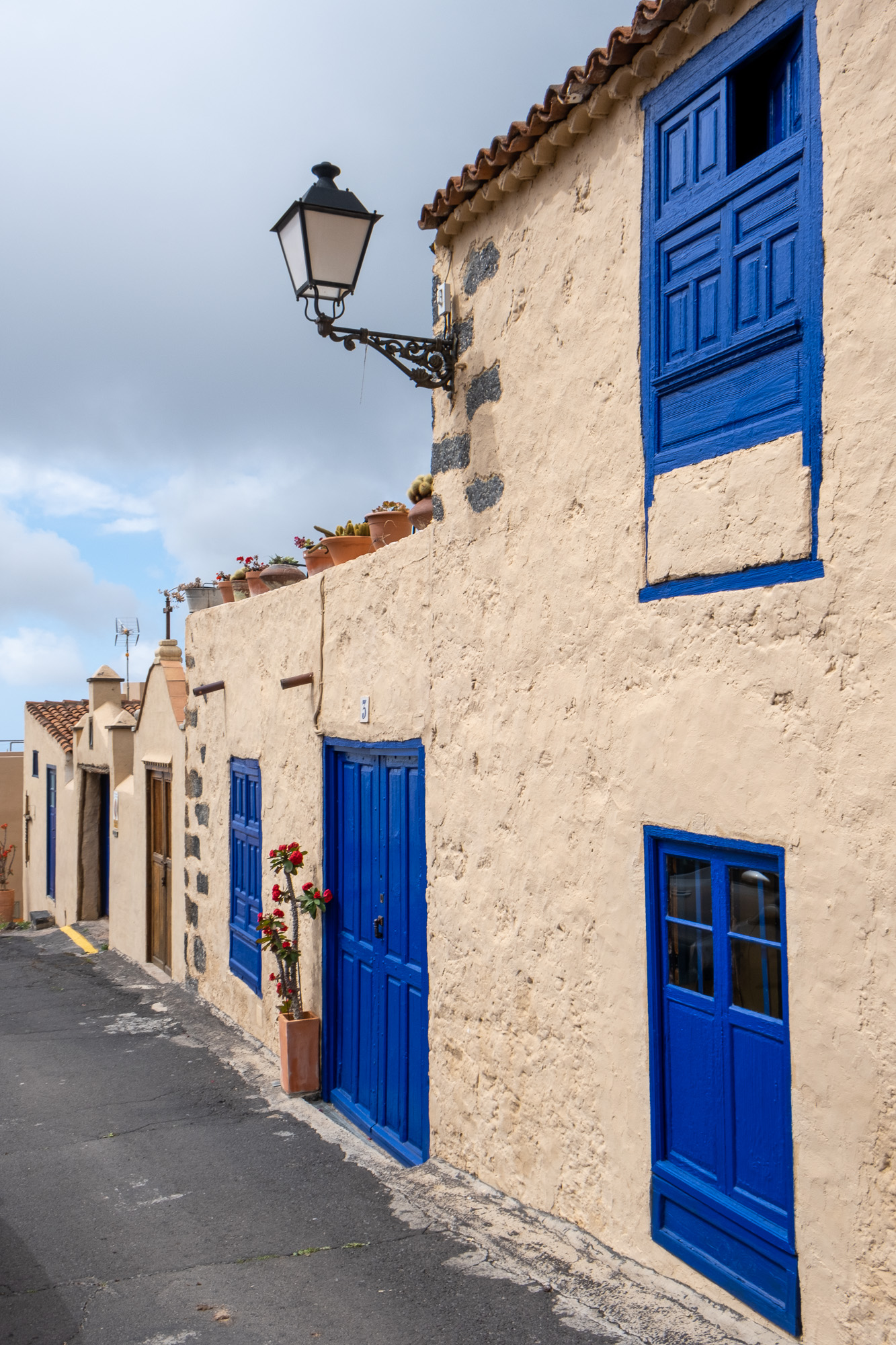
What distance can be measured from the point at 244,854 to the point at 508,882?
4.47m

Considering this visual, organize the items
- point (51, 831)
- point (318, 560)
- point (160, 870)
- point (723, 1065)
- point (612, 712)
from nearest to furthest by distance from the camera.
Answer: point (723, 1065), point (612, 712), point (318, 560), point (160, 870), point (51, 831)

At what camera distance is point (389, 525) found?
22.4ft

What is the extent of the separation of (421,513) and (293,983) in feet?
10.8

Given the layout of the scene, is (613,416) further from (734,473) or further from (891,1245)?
(891,1245)

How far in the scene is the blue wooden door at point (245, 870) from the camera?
27.9 feet

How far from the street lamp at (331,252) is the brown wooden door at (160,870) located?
A: 7.38 meters

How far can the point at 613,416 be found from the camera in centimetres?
424

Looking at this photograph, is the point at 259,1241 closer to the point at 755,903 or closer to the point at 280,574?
the point at 755,903

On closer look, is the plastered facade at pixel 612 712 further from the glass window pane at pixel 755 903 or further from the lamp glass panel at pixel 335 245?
the lamp glass panel at pixel 335 245

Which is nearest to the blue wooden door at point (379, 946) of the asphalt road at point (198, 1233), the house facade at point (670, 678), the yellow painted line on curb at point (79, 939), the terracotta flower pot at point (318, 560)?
the house facade at point (670, 678)

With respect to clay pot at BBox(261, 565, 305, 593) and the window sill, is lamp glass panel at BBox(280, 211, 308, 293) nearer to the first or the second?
the window sill

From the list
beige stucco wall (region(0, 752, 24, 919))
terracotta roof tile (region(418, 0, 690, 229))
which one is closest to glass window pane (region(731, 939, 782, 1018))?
terracotta roof tile (region(418, 0, 690, 229))

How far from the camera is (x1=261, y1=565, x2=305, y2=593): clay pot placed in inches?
342

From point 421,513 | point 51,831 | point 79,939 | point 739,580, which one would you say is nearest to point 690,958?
point 739,580
